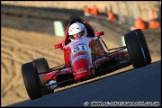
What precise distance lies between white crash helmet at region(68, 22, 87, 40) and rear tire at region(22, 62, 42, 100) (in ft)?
4.55

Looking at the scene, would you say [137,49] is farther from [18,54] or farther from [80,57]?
[18,54]

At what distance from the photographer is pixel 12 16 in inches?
870

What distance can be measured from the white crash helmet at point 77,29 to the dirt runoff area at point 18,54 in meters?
3.43

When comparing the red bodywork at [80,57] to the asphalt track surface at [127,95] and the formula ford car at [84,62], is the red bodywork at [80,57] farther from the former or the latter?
the asphalt track surface at [127,95]

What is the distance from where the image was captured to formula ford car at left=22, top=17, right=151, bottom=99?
9656 millimetres

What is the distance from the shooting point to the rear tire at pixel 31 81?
9508mm

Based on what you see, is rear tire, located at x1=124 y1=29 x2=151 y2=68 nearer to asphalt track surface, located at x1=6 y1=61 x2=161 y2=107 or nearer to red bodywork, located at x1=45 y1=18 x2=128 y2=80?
red bodywork, located at x1=45 y1=18 x2=128 y2=80

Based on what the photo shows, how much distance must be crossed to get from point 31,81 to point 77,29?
1.68 m

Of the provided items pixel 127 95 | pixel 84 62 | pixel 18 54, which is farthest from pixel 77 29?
pixel 18 54

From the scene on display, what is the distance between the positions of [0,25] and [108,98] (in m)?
15.4

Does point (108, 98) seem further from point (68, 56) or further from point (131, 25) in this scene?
point (131, 25)

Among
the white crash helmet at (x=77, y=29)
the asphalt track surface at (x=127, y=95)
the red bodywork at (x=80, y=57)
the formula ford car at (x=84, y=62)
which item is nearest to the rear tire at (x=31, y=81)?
the formula ford car at (x=84, y=62)

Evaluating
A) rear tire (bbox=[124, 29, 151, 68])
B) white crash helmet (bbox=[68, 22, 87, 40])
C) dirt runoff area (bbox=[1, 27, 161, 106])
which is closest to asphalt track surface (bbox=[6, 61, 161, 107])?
rear tire (bbox=[124, 29, 151, 68])

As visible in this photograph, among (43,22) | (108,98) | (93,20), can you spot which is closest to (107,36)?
(93,20)
